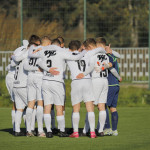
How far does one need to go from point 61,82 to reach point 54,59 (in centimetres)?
46

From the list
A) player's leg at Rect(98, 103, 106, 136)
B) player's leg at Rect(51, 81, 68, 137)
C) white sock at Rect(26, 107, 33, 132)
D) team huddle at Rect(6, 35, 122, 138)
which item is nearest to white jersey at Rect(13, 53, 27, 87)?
team huddle at Rect(6, 35, 122, 138)

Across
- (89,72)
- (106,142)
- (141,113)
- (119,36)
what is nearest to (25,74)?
(89,72)

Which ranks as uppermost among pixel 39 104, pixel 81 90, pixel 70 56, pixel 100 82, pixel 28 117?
pixel 70 56

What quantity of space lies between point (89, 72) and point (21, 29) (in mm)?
9706

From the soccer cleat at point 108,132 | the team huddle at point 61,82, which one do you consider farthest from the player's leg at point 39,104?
the soccer cleat at point 108,132

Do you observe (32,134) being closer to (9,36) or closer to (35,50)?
(35,50)

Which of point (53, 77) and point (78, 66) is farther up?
point (78, 66)

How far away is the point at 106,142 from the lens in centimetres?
1046

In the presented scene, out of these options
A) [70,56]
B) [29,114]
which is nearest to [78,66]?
[70,56]

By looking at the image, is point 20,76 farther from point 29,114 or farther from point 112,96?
point 112,96

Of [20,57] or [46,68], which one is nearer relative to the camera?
[46,68]

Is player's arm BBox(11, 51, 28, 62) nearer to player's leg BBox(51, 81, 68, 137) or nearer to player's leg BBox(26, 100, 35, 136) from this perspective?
player's leg BBox(26, 100, 35, 136)

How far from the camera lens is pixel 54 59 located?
1098 cm

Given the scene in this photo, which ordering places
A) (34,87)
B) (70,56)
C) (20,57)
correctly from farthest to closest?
1. (20,57)
2. (34,87)
3. (70,56)
